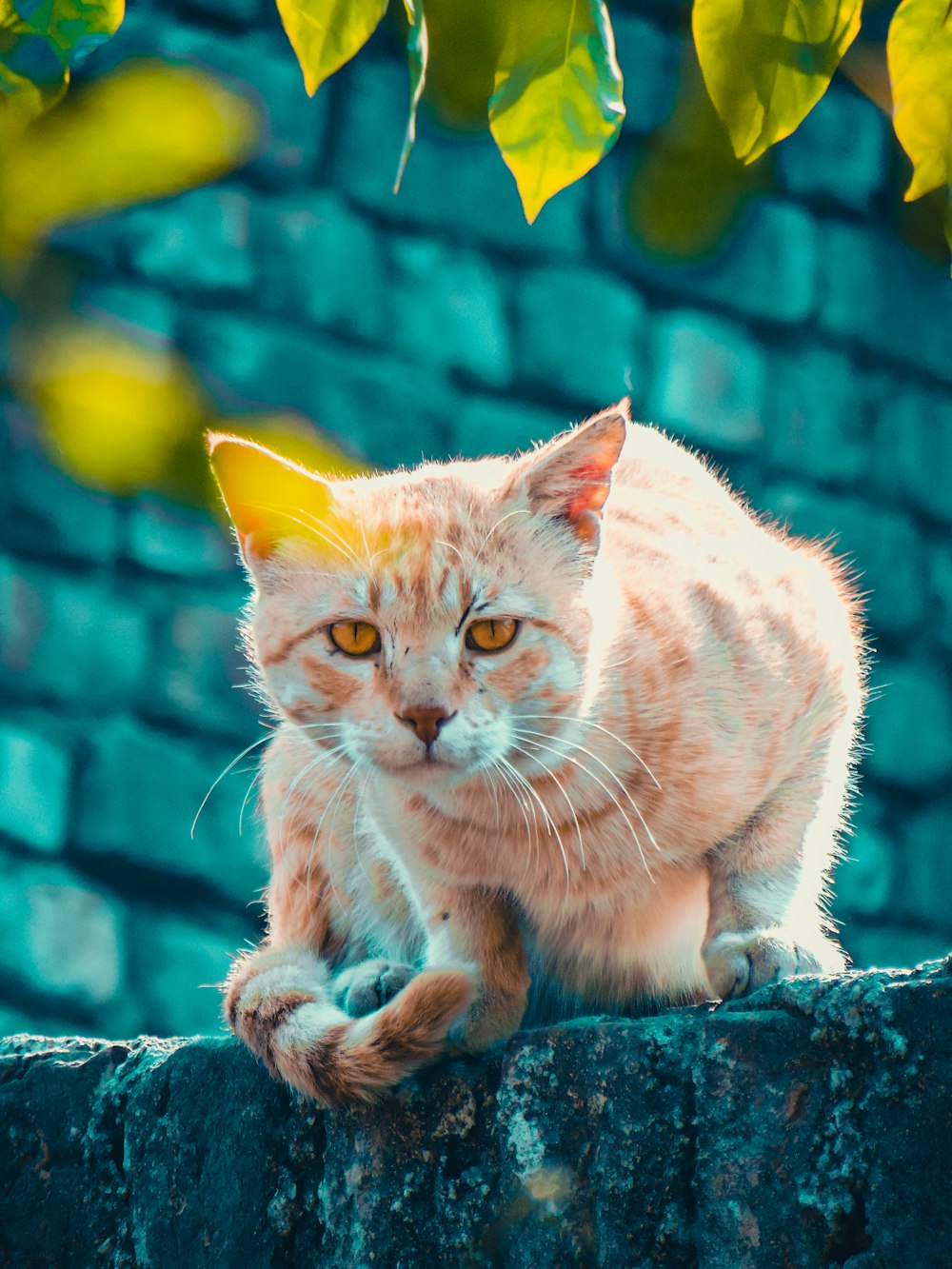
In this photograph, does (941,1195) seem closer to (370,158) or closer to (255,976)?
(255,976)

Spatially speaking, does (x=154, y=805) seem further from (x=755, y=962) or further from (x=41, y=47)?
(x=41, y=47)

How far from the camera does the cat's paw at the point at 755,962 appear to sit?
50.3 inches

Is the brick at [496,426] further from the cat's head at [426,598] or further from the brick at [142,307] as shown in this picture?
the cat's head at [426,598]

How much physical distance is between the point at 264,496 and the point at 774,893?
2.37ft

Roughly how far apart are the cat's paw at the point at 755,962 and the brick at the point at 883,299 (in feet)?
9.78

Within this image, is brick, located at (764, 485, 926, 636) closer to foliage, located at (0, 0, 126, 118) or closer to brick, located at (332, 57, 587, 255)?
brick, located at (332, 57, 587, 255)

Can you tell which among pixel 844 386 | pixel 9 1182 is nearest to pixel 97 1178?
pixel 9 1182

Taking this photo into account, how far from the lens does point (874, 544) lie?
4.00 metres

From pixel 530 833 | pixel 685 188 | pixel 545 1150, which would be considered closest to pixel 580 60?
pixel 685 188

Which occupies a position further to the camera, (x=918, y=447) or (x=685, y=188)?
(x=918, y=447)

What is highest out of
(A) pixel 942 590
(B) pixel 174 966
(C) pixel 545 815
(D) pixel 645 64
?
(D) pixel 645 64

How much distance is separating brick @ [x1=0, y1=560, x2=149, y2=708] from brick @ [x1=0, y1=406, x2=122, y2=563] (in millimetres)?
61

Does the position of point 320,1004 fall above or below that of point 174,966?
above

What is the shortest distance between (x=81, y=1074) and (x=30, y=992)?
71.1 inches
